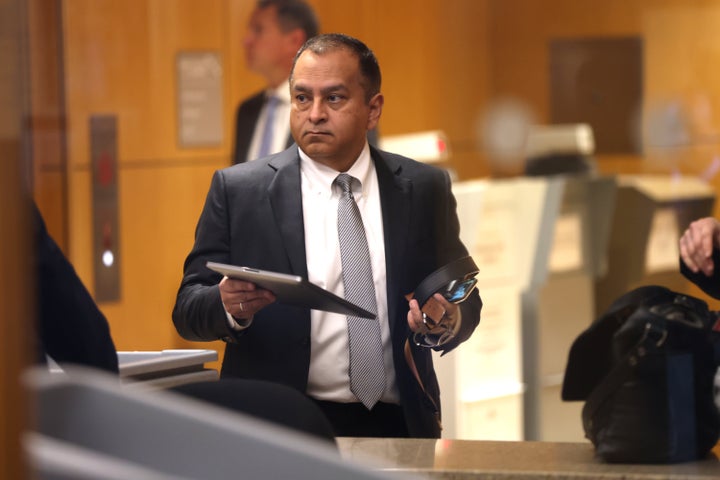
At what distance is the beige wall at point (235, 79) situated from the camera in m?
2.95

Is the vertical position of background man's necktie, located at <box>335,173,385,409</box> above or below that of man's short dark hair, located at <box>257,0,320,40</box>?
below

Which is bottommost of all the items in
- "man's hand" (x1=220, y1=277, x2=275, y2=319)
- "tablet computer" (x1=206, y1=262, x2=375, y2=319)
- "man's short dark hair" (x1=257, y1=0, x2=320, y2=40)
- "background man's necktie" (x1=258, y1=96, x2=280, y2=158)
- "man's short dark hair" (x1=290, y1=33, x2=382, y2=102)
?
"man's hand" (x1=220, y1=277, x2=275, y2=319)

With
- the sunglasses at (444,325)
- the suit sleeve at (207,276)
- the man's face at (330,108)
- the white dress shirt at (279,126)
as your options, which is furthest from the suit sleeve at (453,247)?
the suit sleeve at (207,276)

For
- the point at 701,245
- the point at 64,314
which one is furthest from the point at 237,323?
the point at 701,245

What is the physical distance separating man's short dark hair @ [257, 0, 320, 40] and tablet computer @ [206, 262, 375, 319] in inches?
26.9

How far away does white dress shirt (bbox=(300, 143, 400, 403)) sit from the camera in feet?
8.51

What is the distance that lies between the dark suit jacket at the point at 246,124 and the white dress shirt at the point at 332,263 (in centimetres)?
25

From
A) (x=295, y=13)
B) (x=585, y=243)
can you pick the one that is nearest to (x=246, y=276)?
(x=295, y=13)

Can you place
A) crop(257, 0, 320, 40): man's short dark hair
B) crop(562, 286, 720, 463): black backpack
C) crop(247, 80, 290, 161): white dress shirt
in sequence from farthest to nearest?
crop(257, 0, 320, 40): man's short dark hair → crop(247, 80, 290, 161): white dress shirt → crop(562, 286, 720, 463): black backpack

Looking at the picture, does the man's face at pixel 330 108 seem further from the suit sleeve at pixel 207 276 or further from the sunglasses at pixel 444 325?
the sunglasses at pixel 444 325

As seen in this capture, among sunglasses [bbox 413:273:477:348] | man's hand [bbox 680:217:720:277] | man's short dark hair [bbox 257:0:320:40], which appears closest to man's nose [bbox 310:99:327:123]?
man's short dark hair [bbox 257:0:320:40]

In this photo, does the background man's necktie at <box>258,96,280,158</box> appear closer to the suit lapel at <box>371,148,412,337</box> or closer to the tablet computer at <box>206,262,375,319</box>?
the suit lapel at <box>371,148,412,337</box>

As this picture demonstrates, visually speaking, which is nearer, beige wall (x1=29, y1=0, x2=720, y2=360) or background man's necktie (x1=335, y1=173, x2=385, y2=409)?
background man's necktie (x1=335, y1=173, x2=385, y2=409)

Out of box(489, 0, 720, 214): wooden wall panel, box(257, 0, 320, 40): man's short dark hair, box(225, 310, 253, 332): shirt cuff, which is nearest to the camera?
box(225, 310, 253, 332): shirt cuff
